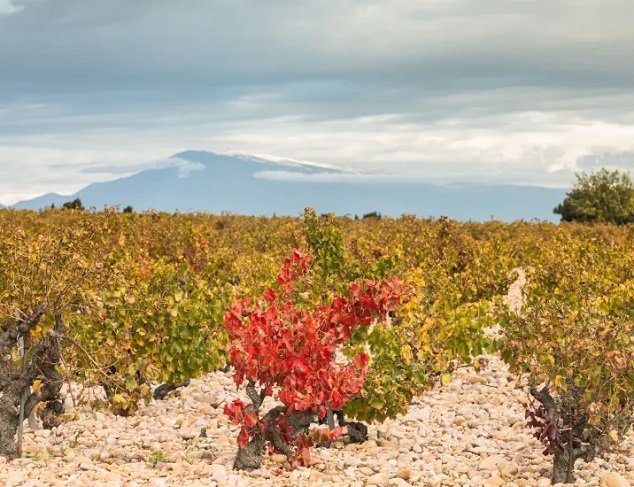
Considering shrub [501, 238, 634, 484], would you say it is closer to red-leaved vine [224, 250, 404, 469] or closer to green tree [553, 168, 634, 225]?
red-leaved vine [224, 250, 404, 469]

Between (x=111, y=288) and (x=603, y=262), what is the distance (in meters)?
10.8

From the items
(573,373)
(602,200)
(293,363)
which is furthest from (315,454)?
(602,200)

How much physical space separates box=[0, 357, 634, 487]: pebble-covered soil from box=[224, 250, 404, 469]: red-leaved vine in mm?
353

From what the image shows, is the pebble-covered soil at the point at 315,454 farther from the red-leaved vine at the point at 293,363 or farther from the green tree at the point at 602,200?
the green tree at the point at 602,200

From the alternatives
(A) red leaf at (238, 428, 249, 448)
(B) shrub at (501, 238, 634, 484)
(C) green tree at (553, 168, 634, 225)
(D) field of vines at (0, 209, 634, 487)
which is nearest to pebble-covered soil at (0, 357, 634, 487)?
(D) field of vines at (0, 209, 634, 487)

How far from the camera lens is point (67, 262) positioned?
26.9 feet

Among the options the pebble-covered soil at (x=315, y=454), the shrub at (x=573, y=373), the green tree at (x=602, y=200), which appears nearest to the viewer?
the shrub at (x=573, y=373)

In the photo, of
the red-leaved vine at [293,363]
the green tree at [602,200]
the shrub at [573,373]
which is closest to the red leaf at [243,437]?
the red-leaved vine at [293,363]

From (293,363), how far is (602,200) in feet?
232

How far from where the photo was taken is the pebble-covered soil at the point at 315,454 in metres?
7.98

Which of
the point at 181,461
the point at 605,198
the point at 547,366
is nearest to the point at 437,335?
the point at 547,366

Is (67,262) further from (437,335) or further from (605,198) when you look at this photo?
(605,198)

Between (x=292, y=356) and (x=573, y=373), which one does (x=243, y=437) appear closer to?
(x=292, y=356)

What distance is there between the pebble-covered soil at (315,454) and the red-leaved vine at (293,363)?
1.16ft
